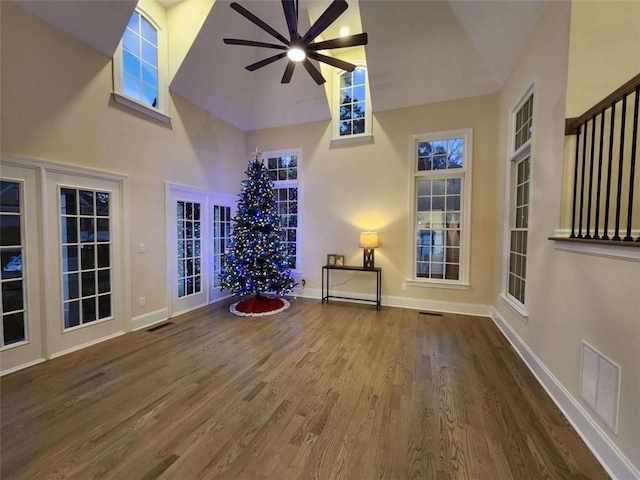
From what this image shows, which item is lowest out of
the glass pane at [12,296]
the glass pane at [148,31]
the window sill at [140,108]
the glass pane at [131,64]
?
the glass pane at [12,296]

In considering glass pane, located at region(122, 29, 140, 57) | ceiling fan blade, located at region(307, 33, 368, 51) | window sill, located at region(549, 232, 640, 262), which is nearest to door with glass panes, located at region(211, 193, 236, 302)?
glass pane, located at region(122, 29, 140, 57)

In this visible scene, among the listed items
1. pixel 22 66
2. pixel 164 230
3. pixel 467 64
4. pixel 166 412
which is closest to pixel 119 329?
pixel 164 230

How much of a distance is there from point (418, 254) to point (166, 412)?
410 cm

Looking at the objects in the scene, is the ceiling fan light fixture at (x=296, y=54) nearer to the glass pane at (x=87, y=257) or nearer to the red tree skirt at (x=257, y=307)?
the glass pane at (x=87, y=257)

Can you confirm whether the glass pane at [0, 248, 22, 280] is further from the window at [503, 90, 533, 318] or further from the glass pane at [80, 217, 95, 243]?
the window at [503, 90, 533, 318]

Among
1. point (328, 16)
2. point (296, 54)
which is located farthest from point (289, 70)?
point (328, 16)

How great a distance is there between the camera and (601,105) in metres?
1.79

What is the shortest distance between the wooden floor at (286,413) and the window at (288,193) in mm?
2482

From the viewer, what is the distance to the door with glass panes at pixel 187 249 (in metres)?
4.16

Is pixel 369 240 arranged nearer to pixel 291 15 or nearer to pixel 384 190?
pixel 384 190

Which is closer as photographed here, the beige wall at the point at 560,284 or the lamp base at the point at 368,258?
the beige wall at the point at 560,284

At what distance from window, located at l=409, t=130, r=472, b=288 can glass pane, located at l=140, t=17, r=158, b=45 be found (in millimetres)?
4303

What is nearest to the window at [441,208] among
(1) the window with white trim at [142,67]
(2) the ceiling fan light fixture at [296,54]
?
(2) the ceiling fan light fixture at [296,54]

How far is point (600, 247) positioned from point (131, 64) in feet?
17.3
